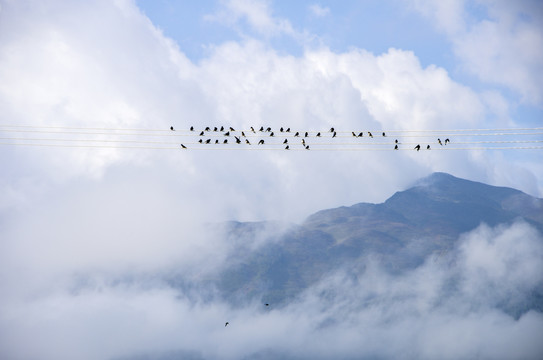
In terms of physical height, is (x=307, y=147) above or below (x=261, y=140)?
below

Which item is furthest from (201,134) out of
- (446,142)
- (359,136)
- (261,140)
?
(446,142)

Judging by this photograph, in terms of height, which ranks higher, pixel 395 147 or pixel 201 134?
pixel 201 134

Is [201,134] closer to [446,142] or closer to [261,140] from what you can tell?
[261,140]

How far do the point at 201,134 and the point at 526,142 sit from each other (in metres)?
40.2

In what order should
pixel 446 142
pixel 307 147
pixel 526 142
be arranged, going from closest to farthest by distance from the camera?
pixel 526 142 → pixel 307 147 → pixel 446 142

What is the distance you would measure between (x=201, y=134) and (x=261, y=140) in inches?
347

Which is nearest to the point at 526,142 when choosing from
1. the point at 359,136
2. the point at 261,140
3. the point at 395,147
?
the point at 395,147

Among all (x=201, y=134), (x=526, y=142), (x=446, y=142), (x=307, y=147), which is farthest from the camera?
(x=446, y=142)

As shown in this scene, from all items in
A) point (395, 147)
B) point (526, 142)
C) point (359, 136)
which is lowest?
point (526, 142)

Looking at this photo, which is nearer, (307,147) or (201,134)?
(307,147)

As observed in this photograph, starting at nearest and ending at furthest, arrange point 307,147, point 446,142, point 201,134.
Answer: point 307,147 → point 201,134 → point 446,142

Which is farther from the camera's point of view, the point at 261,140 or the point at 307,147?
the point at 261,140

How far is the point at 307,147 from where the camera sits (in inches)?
2425

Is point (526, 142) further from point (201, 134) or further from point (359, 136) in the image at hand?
point (201, 134)
